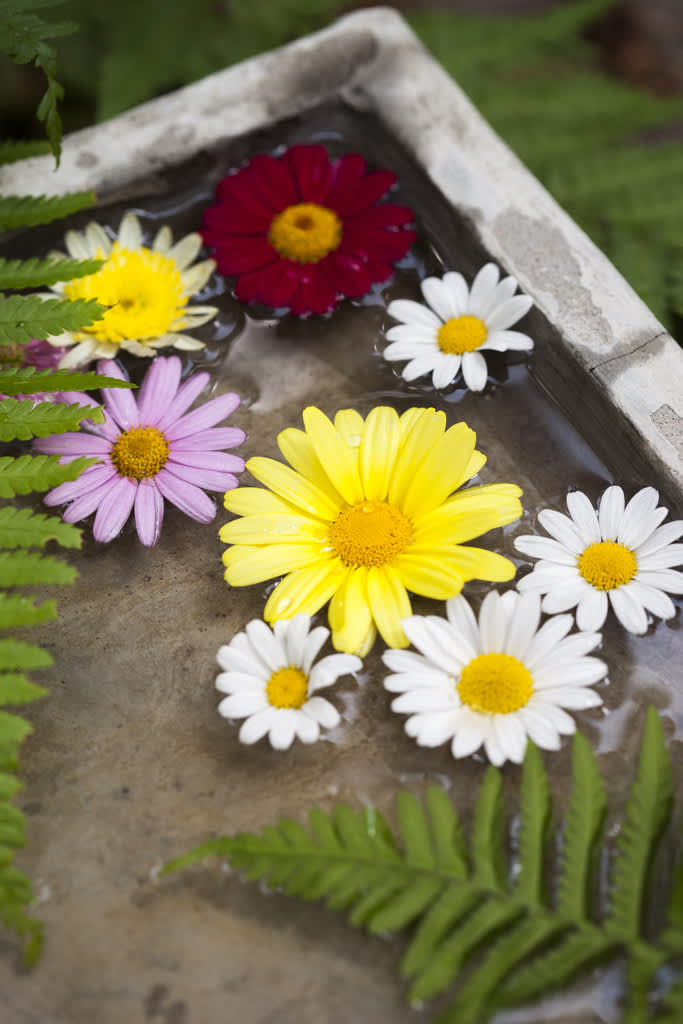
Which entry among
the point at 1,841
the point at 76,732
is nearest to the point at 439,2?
the point at 76,732

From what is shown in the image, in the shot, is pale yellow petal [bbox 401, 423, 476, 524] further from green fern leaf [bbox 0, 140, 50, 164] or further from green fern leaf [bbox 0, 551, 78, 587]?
green fern leaf [bbox 0, 140, 50, 164]

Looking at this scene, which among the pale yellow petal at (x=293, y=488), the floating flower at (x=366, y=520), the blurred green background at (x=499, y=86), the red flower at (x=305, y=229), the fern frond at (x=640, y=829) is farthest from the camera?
the blurred green background at (x=499, y=86)

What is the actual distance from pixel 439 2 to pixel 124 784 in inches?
132

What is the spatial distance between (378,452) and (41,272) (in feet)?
2.21

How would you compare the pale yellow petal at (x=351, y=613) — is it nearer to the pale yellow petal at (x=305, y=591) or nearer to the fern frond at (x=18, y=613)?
the pale yellow petal at (x=305, y=591)

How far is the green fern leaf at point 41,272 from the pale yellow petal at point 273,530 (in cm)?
52

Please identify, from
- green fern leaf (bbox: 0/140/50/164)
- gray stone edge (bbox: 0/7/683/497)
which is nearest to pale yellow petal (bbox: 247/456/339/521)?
→ gray stone edge (bbox: 0/7/683/497)

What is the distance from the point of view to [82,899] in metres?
1.23

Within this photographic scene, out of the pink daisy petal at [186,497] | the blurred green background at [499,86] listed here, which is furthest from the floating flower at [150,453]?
the blurred green background at [499,86]

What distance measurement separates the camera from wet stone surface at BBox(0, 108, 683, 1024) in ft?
3.81

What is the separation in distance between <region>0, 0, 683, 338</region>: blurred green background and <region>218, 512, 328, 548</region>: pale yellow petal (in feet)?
3.97

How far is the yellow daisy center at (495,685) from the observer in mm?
1302

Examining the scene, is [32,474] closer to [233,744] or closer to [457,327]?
[233,744]

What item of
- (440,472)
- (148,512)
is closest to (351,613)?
(440,472)
